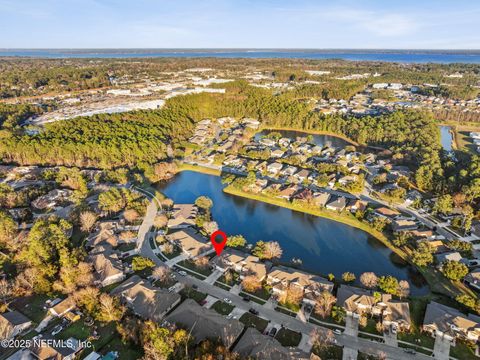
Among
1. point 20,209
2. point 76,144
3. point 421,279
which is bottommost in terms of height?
point 421,279

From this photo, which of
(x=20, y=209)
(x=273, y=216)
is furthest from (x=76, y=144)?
(x=273, y=216)

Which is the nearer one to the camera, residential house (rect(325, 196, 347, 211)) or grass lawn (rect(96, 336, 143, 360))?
grass lawn (rect(96, 336, 143, 360))

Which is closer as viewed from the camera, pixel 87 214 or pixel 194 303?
pixel 194 303

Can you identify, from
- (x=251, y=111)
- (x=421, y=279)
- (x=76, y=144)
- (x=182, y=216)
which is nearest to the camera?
(x=421, y=279)

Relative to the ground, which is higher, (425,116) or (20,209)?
(425,116)

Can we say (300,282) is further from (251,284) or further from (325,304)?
(251,284)

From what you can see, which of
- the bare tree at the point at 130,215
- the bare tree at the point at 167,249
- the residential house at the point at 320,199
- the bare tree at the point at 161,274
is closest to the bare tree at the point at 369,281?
the residential house at the point at 320,199

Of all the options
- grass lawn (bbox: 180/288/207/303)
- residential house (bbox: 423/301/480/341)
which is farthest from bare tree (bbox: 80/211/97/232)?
residential house (bbox: 423/301/480/341)

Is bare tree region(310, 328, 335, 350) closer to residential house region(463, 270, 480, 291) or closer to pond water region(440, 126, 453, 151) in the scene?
residential house region(463, 270, 480, 291)

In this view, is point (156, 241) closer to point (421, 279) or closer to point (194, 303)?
point (194, 303)
